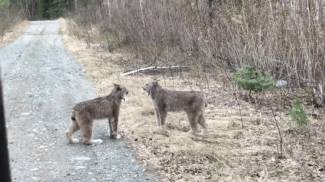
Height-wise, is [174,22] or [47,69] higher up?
[174,22]

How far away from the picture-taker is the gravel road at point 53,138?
7012 millimetres

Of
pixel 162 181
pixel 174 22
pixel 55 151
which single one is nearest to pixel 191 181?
pixel 162 181

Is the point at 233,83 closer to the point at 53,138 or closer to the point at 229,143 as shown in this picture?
the point at 229,143

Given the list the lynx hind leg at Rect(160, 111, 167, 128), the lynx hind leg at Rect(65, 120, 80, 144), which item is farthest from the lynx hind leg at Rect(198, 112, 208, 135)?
the lynx hind leg at Rect(65, 120, 80, 144)

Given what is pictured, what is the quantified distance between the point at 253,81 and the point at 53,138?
4.00 m

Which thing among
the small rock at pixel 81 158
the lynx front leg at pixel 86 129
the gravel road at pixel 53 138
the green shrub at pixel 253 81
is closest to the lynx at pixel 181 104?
the gravel road at pixel 53 138

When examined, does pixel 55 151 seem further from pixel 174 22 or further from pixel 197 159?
pixel 174 22

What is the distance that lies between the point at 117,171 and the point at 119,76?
783cm

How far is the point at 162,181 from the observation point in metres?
6.47

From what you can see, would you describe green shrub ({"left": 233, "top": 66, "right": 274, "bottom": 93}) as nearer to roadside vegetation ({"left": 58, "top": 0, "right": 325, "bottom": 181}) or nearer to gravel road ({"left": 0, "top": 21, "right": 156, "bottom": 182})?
roadside vegetation ({"left": 58, "top": 0, "right": 325, "bottom": 181})

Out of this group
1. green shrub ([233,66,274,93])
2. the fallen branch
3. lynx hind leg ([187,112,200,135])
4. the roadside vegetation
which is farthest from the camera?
the fallen branch

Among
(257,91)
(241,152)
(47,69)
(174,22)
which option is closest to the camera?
(241,152)

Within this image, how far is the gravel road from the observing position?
7.01 meters

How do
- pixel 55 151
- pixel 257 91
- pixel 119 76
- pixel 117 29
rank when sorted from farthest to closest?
pixel 117 29 < pixel 119 76 < pixel 257 91 < pixel 55 151
